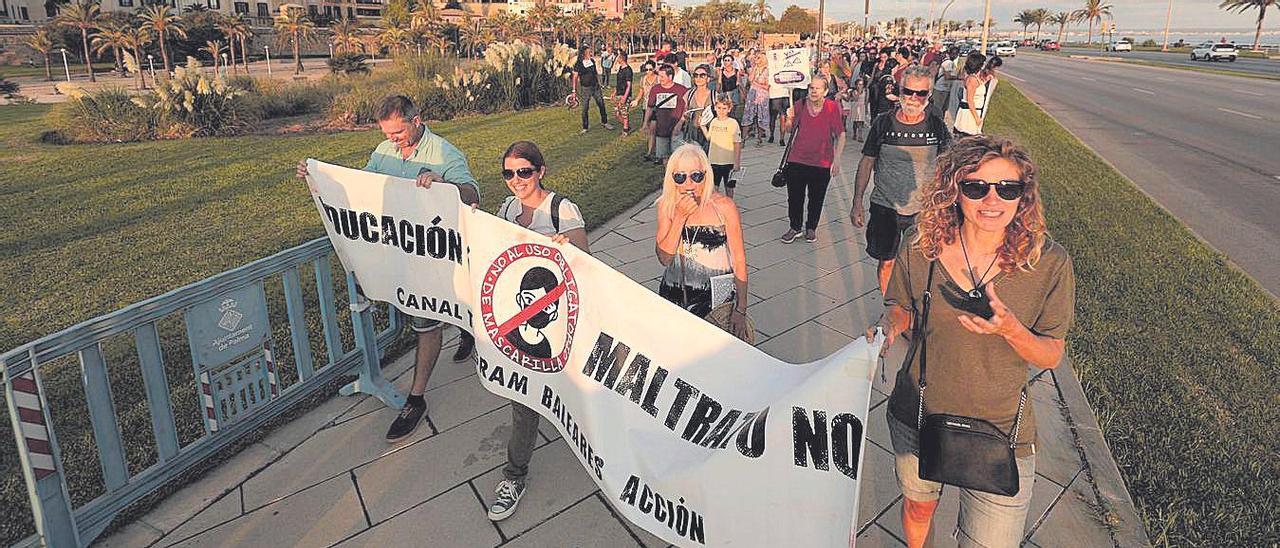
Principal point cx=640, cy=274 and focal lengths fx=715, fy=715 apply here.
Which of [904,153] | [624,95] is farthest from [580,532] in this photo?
[624,95]

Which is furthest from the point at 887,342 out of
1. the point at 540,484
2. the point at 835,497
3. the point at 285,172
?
the point at 285,172

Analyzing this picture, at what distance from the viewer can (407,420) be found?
4.28m

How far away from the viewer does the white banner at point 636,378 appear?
224 cm

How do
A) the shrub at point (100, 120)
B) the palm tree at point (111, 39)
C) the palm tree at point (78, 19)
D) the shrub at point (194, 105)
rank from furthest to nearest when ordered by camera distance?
the palm tree at point (78, 19)
the palm tree at point (111, 39)
the shrub at point (194, 105)
the shrub at point (100, 120)

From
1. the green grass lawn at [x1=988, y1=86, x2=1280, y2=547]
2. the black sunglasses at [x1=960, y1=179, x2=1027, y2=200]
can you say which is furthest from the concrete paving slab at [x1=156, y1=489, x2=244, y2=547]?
the green grass lawn at [x1=988, y1=86, x2=1280, y2=547]

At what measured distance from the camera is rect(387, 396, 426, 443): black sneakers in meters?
4.21

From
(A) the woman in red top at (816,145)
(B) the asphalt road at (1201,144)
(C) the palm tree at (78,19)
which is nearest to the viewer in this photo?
(A) the woman in red top at (816,145)

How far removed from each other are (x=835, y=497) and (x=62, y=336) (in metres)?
3.05

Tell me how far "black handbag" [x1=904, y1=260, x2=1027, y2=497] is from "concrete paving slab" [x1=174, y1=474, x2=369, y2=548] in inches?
104

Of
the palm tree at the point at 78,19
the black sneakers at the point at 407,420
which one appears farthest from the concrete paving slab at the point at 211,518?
the palm tree at the point at 78,19

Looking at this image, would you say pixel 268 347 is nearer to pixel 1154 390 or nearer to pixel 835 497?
pixel 835 497

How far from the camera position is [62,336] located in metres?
2.89

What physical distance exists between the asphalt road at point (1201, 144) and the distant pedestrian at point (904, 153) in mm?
4473

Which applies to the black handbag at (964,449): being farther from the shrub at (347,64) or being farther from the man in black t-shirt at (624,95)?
the shrub at (347,64)
